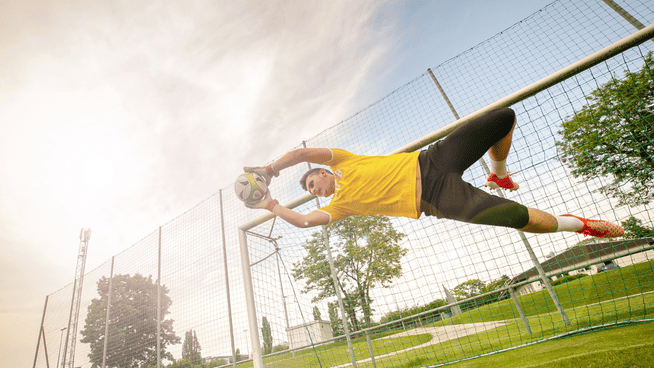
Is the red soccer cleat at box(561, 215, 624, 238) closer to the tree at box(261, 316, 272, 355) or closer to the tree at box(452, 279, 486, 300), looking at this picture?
the tree at box(452, 279, 486, 300)

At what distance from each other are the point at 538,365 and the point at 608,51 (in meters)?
3.20

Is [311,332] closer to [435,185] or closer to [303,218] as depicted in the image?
[303,218]

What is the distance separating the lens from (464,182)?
7.02ft

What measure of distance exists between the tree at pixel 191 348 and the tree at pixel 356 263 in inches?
151

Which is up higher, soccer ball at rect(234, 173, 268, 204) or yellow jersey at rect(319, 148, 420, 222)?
soccer ball at rect(234, 173, 268, 204)

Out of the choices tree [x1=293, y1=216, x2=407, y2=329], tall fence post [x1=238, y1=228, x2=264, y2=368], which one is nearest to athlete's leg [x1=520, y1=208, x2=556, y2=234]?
tree [x1=293, y1=216, x2=407, y2=329]

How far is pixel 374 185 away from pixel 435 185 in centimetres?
49

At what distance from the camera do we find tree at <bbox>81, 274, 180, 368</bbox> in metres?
7.76

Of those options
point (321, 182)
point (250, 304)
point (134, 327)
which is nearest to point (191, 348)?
point (134, 327)

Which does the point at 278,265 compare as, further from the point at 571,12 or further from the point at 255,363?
the point at 571,12

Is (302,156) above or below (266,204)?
above

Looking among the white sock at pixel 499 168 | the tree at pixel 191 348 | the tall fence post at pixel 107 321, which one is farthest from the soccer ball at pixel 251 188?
the tall fence post at pixel 107 321

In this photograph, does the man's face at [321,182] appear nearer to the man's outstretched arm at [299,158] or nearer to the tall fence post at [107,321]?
the man's outstretched arm at [299,158]

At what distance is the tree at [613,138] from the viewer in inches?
130
